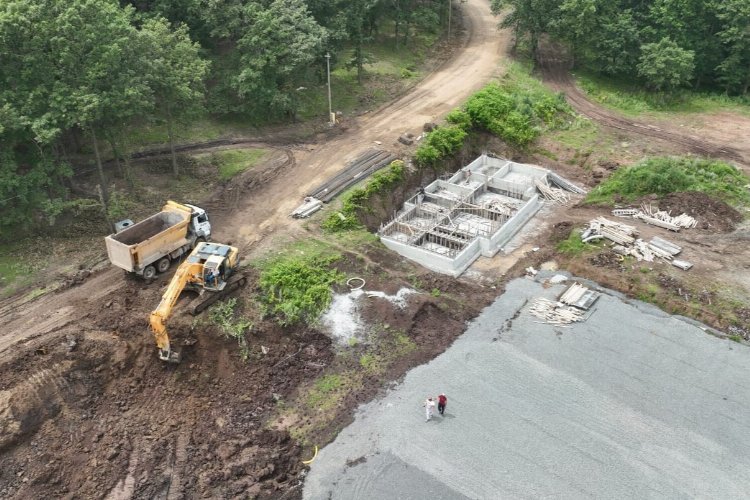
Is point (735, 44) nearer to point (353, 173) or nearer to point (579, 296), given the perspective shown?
point (579, 296)

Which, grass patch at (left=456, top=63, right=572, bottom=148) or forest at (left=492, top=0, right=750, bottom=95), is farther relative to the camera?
forest at (left=492, top=0, right=750, bottom=95)

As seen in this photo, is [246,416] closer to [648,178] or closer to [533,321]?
[533,321]

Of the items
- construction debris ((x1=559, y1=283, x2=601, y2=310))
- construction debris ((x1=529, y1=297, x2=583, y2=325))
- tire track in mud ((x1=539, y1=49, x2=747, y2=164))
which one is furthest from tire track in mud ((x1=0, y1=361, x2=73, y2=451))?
tire track in mud ((x1=539, y1=49, x2=747, y2=164))

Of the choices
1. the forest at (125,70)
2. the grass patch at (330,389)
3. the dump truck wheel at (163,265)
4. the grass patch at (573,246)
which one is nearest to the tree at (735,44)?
the grass patch at (573,246)

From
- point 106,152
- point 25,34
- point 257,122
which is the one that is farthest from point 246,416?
point 257,122

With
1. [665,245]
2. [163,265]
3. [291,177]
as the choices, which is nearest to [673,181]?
[665,245]

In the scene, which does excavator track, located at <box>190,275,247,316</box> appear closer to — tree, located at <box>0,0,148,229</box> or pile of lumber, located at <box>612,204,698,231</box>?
tree, located at <box>0,0,148,229</box>
